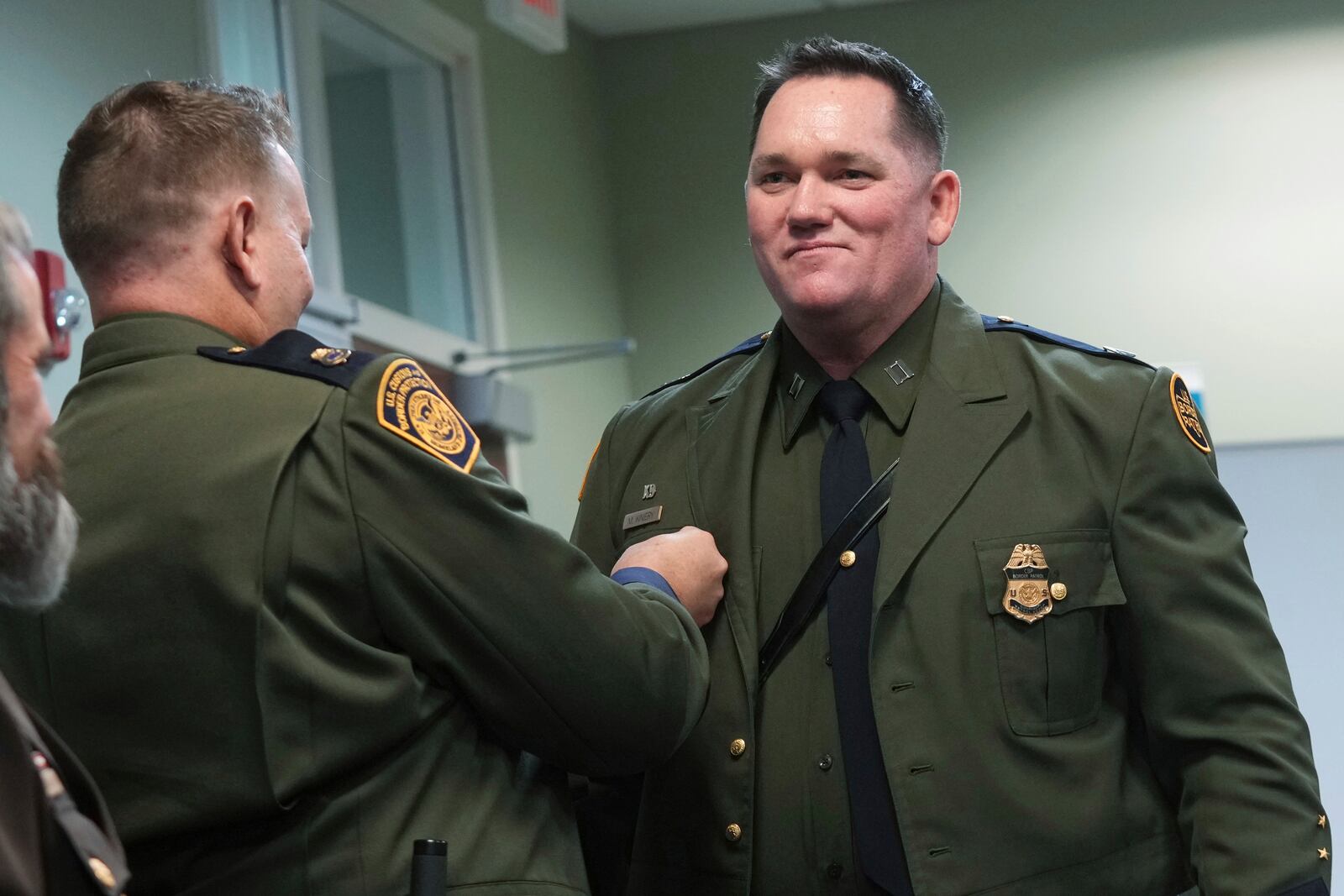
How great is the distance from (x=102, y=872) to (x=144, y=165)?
27.5 inches

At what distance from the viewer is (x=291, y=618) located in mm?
1396

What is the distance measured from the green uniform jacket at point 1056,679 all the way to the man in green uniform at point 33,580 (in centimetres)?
80

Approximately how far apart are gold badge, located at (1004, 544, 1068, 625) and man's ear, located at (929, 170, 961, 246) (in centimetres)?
44

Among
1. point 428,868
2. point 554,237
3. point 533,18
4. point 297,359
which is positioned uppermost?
point 533,18

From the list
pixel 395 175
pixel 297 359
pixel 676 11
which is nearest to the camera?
pixel 297 359

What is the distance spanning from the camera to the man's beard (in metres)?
1.16

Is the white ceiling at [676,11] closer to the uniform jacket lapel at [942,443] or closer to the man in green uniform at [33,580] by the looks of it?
the uniform jacket lapel at [942,443]

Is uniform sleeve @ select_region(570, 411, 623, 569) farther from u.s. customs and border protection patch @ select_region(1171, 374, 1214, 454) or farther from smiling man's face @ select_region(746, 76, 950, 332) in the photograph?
u.s. customs and border protection patch @ select_region(1171, 374, 1214, 454)

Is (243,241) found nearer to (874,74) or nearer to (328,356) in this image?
(328,356)

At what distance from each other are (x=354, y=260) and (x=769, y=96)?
324 centimetres

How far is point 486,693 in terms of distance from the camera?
1.46m

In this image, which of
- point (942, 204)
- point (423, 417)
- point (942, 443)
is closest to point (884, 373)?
point (942, 443)

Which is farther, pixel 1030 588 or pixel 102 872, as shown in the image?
pixel 1030 588

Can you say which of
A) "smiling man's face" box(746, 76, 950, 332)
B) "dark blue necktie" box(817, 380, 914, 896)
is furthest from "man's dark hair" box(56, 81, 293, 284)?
"dark blue necktie" box(817, 380, 914, 896)
